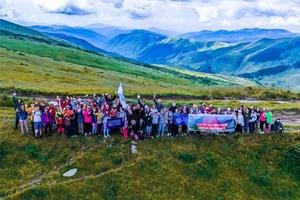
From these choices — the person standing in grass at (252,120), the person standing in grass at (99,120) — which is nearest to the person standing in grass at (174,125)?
the person standing in grass at (99,120)

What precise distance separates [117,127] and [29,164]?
29.1 ft

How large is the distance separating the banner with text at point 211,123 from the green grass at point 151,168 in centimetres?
92

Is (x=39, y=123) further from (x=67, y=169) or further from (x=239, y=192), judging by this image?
(x=239, y=192)

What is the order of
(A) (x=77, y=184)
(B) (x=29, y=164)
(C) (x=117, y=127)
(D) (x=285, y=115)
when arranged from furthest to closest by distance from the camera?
(D) (x=285, y=115) → (C) (x=117, y=127) → (B) (x=29, y=164) → (A) (x=77, y=184)

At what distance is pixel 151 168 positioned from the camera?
3897 cm

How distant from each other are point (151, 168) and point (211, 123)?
8.63 m

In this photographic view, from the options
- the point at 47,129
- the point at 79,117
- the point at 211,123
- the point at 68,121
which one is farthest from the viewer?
the point at 211,123

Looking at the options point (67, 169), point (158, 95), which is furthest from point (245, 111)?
point (158, 95)

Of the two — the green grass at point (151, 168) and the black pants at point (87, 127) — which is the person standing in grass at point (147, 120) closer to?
the green grass at point (151, 168)

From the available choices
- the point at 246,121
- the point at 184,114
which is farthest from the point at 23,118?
the point at 246,121

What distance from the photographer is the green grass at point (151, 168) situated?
36.3 m

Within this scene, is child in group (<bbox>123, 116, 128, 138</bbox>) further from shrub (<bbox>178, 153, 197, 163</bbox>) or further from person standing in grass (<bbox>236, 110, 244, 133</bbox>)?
person standing in grass (<bbox>236, 110, 244, 133</bbox>)

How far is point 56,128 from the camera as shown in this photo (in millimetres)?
43125

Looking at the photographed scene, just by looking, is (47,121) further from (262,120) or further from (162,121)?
(262,120)
